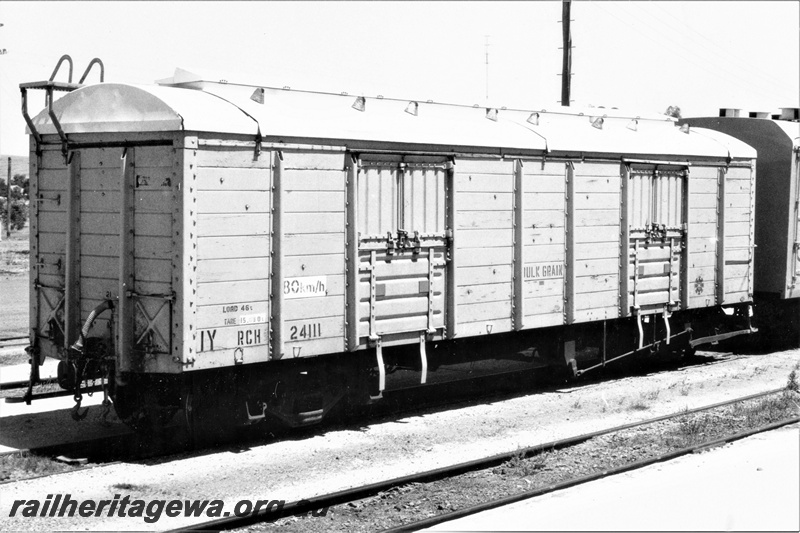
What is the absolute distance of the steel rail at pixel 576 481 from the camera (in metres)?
7.61

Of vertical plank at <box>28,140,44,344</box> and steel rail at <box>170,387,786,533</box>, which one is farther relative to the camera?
vertical plank at <box>28,140,44,344</box>

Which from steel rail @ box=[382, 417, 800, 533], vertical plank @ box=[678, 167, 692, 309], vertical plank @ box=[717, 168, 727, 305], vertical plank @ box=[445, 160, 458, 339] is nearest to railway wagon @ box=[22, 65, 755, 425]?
vertical plank @ box=[445, 160, 458, 339]

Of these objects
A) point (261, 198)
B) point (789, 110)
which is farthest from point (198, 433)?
point (789, 110)

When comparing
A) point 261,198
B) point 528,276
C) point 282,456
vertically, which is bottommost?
point 282,456

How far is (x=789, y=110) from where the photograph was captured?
61.8 feet

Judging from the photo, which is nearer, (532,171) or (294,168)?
(294,168)

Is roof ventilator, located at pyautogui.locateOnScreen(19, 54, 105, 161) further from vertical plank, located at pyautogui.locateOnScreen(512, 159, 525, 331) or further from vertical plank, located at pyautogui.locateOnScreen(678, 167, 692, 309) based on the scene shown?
vertical plank, located at pyautogui.locateOnScreen(678, 167, 692, 309)

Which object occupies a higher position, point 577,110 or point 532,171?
point 577,110

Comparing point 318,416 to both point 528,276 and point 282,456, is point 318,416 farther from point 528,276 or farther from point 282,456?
point 528,276

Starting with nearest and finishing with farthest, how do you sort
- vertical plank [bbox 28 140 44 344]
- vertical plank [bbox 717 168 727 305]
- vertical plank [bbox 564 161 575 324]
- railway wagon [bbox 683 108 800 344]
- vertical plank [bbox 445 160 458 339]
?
vertical plank [bbox 28 140 44 344] → vertical plank [bbox 445 160 458 339] → vertical plank [bbox 564 161 575 324] → vertical plank [bbox 717 168 727 305] → railway wagon [bbox 683 108 800 344]

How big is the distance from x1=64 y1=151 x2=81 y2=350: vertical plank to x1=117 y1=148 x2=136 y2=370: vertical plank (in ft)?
2.88

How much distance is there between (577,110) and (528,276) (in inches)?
141

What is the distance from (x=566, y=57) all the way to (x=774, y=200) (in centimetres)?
1119

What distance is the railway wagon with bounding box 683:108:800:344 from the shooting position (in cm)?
1741
